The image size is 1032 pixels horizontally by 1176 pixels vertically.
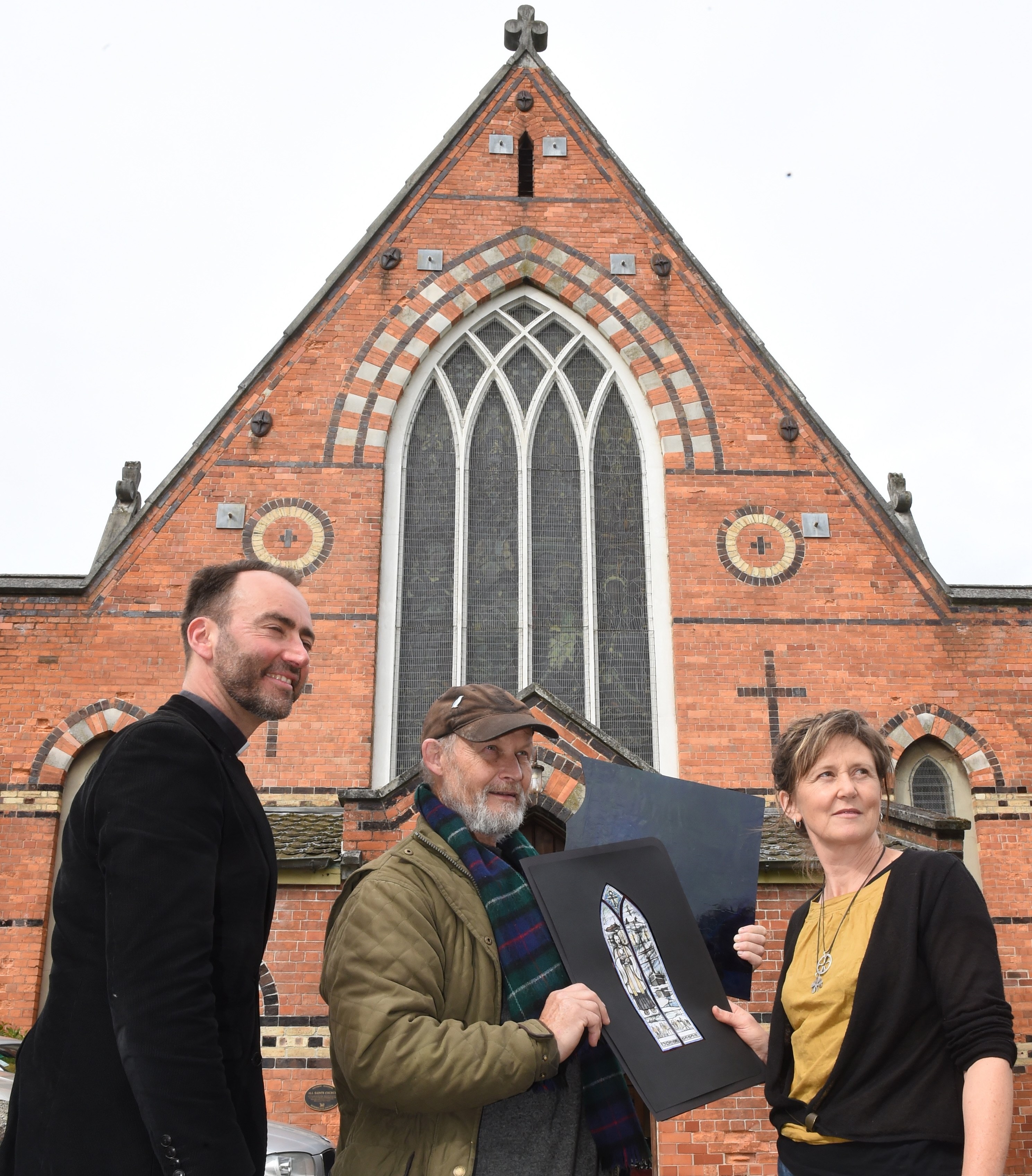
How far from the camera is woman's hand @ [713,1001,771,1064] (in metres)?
3.10

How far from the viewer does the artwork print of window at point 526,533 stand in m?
11.2

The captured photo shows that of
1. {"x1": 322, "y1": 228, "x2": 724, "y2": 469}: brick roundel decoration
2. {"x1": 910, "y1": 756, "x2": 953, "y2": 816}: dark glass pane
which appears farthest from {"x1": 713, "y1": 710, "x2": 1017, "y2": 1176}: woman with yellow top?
{"x1": 322, "y1": 228, "x2": 724, "y2": 469}: brick roundel decoration

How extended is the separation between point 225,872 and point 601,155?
1244cm

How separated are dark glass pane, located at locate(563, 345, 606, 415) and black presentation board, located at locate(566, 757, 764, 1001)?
9.37 meters

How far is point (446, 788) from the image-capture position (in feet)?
A: 10.4

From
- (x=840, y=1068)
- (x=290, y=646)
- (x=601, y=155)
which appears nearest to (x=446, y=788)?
(x=290, y=646)

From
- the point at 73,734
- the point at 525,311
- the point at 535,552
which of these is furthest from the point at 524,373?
the point at 73,734

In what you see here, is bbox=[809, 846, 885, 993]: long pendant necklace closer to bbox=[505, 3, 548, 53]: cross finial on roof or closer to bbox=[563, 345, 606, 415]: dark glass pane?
bbox=[563, 345, 606, 415]: dark glass pane

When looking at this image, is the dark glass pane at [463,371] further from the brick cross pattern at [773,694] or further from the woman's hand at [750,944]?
the woman's hand at [750,944]

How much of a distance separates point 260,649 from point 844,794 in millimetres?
1583

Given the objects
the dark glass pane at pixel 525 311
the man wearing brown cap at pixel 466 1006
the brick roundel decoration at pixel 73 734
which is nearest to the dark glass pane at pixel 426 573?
the dark glass pane at pixel 525 311

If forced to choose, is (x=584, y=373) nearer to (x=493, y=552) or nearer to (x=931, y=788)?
(x=493, y=552)

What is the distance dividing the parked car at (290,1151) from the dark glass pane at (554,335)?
8696 mm

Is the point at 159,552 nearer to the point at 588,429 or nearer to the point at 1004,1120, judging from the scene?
the point at 588,429
